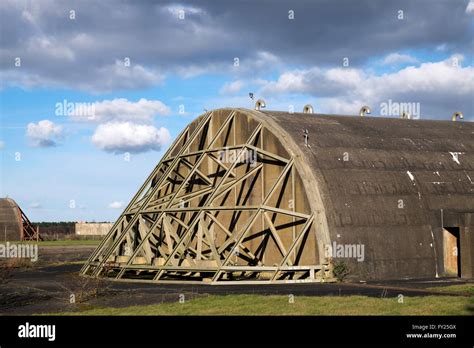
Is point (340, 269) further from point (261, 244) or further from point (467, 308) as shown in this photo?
point (467, 308)

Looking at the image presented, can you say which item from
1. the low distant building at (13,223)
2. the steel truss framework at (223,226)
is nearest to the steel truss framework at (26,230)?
the low distant building at (13,223)

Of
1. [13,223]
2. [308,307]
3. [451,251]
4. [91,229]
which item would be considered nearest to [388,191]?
[451,251]

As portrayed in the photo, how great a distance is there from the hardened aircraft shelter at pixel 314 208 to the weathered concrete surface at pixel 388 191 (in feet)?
0.16

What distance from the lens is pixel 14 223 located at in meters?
70.2

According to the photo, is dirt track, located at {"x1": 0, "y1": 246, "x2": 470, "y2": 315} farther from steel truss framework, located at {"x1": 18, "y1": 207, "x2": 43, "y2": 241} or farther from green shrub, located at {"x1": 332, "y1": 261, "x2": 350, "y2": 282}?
steel truss framework, located at {"x1": 18, "y1": 207, "x2": 43, "y2": 241}

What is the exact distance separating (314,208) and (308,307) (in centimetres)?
982

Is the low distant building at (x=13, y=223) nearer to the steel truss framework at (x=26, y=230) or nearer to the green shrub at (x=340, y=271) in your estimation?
the steel truss framework at (x=26, y=230)

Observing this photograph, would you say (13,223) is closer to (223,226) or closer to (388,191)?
(223,226)

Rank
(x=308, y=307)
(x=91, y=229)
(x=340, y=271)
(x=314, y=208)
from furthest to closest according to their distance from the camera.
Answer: (x=91, y=229)
(x=314, y=208)
(x=340, y=271)
(x=308, y=307)

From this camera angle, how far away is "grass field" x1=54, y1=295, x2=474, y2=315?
15.8 metres

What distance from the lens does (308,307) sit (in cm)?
1673

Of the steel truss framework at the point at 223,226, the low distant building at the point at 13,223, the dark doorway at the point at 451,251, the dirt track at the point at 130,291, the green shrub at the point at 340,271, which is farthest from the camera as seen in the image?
the low distant building at the point at 13,223

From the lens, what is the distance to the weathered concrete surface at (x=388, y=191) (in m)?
26.4
